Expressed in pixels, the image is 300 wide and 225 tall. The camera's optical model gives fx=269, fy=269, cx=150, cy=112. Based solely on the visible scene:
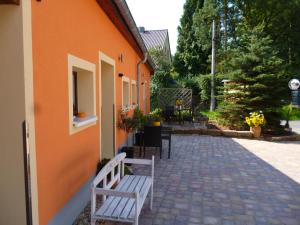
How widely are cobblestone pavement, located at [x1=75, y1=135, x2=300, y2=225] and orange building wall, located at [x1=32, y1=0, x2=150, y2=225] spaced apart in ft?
2.42

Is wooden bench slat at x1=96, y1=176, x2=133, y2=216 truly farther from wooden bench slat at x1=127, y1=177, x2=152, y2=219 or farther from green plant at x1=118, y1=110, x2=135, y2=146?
green plant at x1=118, y1=110, x2=135, y2=146

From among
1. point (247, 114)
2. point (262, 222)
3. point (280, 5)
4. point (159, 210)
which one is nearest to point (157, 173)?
point (159, 210)

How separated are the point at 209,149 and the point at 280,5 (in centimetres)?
1743

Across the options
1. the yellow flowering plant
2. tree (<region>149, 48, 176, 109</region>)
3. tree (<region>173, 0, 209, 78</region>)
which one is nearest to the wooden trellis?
tree (<region>149, 48, 176, 109</region>)

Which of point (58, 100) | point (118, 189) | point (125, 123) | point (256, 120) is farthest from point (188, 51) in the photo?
point (58, 100)

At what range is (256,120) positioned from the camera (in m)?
10.3

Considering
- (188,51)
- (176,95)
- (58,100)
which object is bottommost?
(58,100)

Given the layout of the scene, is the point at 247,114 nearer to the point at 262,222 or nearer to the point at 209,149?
the point at 209,149

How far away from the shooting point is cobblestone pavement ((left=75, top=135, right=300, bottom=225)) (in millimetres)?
3771

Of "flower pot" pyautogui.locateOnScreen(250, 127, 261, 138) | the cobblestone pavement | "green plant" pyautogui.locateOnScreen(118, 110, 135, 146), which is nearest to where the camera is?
the cobblestone pavement

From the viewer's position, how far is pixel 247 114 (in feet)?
37.1

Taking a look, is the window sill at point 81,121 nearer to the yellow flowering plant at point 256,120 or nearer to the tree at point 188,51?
the yellow flowering plant at point 256,120

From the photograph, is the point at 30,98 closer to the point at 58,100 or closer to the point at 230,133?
the point at 58,100

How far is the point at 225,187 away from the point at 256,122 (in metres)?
5.98
